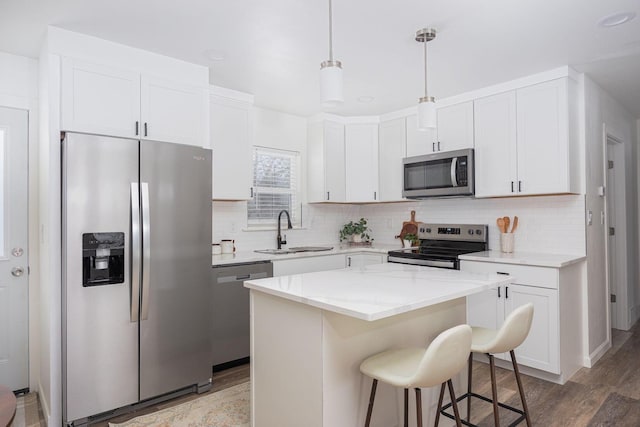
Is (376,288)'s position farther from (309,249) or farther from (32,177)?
(32,177)

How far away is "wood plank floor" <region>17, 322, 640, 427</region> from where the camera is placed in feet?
8.07

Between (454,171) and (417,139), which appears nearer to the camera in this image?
(454,171)

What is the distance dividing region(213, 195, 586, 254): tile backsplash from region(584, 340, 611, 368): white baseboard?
898mm

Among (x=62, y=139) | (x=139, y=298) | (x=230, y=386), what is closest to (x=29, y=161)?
(x=62, y=139)

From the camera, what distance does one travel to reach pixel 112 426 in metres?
2.40

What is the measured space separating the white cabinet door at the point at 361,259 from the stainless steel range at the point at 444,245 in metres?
0.24

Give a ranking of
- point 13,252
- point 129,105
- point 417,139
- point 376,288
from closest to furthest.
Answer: point 376,288 → point 129,105 → point 13,252 → point 417,139

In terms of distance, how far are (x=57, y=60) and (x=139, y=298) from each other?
1609mm

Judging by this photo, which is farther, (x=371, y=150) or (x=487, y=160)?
(x=371, y=150)

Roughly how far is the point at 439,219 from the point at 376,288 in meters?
2.71

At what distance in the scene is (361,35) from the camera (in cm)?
258

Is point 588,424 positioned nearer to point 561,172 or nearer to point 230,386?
point 561,172

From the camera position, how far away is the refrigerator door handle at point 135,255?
8.33 ft

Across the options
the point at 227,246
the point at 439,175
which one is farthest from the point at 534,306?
the point at 227,246
